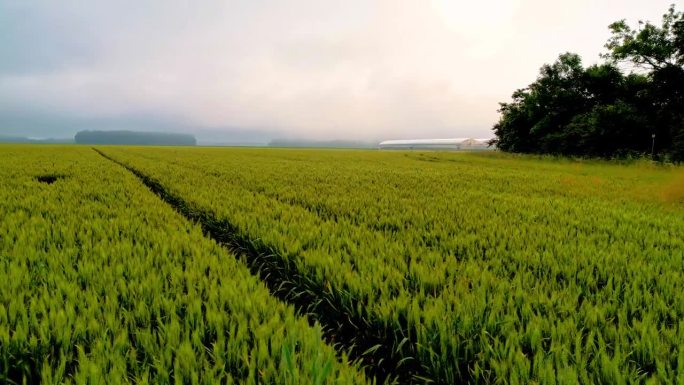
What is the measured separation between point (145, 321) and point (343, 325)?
1.29m

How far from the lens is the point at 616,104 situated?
101 feet

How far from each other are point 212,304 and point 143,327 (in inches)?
16.7

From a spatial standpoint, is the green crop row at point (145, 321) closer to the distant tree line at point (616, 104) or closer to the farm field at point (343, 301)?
the farm field at point (343, 301)

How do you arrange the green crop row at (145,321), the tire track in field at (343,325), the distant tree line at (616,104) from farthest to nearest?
the distant tree line at (616,104) → the tire track in field at (343,325) → the green crop row at (145,321)

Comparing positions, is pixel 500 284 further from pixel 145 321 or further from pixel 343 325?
pixel 145 321

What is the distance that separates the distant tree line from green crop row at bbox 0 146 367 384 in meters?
30.9

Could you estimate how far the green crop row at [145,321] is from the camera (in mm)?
1715

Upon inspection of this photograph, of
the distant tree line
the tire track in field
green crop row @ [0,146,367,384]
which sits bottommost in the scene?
the tire track in field

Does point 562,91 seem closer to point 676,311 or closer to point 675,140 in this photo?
point 675,140

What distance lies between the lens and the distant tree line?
28250 mm

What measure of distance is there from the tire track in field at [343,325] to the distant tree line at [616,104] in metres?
30.1

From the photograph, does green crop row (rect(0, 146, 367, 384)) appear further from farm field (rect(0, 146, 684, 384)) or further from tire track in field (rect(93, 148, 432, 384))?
tire track in field (rect(93, 148, 432, 384))

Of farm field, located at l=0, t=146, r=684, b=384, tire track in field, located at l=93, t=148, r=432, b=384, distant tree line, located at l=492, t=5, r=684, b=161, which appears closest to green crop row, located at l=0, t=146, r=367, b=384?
farm field, located at l=0, t=146, r=684, b=384

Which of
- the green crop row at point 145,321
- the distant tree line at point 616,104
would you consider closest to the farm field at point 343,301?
the green crop row at point 145,321
